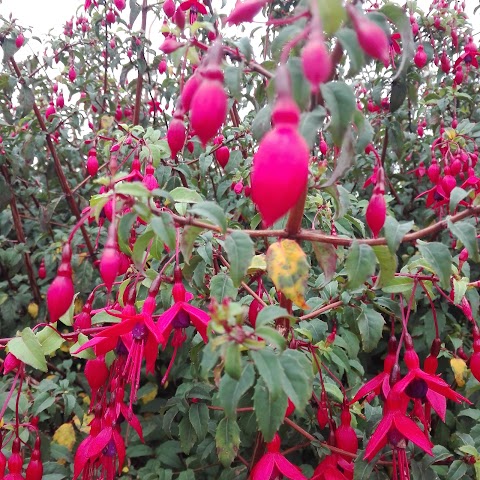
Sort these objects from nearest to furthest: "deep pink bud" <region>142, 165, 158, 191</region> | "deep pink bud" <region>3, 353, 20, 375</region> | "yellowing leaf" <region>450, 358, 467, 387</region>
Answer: "deep pink bud" <region>3, 353, 20, 375</region>
"deep pink bud" <region>142, 165, 158, 191</region>
"yellowing leaf" <region>450, 358, 467, 387</region>

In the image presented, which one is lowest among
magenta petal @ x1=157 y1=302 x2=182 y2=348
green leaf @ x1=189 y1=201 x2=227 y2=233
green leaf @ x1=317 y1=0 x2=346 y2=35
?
magenta petal @ x1=157 y1=302 x2=182 y2=348

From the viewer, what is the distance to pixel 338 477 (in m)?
0.64

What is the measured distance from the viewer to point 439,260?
21.6 inches

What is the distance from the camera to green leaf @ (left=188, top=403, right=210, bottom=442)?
86 cm

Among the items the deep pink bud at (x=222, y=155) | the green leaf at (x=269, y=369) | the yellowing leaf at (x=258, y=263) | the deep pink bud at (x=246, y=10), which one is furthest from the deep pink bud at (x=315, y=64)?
the deep pink bud at (x=222, y=155)

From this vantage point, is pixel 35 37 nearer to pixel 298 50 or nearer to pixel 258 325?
pixel 298 50

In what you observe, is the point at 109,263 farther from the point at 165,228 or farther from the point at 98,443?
the point at 98,443

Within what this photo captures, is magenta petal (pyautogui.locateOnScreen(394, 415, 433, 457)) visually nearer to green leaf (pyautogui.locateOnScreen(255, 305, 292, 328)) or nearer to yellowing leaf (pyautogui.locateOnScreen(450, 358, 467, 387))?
green leaf (pyautogui.locateOnScreen(255, 305, 292, 328))

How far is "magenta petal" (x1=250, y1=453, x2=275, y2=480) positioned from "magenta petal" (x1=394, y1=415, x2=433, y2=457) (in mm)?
163

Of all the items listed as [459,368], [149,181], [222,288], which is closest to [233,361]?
[222,288]

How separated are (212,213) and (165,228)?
0.19ft

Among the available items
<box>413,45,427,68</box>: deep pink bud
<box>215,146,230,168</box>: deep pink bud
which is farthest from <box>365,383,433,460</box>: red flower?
<box>413,45,427,68</box>: deep pink bud

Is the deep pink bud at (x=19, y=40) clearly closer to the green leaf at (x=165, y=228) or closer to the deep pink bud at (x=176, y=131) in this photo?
the deep pink bud at (x=176, y=131)

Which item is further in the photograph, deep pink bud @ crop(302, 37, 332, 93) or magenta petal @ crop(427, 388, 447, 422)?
magenta petal @ crop(427, 388, 447, 422)
